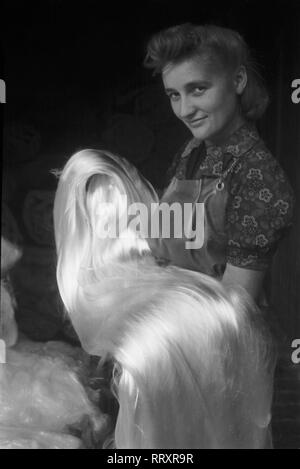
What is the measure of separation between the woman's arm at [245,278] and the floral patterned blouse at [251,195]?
0.01m

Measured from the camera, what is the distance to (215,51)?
1.81 meters

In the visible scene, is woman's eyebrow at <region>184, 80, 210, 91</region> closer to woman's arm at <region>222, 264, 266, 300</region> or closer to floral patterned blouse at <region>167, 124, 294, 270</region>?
floral patterned blouse at <region>167, 124, 294, 270</region>

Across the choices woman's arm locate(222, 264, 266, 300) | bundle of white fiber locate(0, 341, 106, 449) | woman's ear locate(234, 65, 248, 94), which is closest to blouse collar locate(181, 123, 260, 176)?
woman's ear locate(234, 65, 248, 94)

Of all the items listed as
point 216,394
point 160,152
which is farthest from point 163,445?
point 160,152

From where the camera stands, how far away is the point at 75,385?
1.84 m

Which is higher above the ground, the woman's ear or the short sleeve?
the woman's ear

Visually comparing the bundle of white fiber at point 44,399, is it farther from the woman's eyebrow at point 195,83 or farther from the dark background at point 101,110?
the woman's eyebrow at point 195,83

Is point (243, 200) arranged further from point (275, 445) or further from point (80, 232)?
point (275, 445)

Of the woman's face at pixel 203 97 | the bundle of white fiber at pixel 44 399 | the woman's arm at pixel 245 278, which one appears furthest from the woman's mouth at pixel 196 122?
the bundle of white fiber at pixel 44 399

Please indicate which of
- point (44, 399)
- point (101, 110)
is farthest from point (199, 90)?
point (44, 399)

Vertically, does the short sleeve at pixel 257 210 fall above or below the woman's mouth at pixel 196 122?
below

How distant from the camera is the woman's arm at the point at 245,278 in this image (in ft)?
5.93

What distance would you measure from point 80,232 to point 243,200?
47cm

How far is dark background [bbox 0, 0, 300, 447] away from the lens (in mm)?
1816
